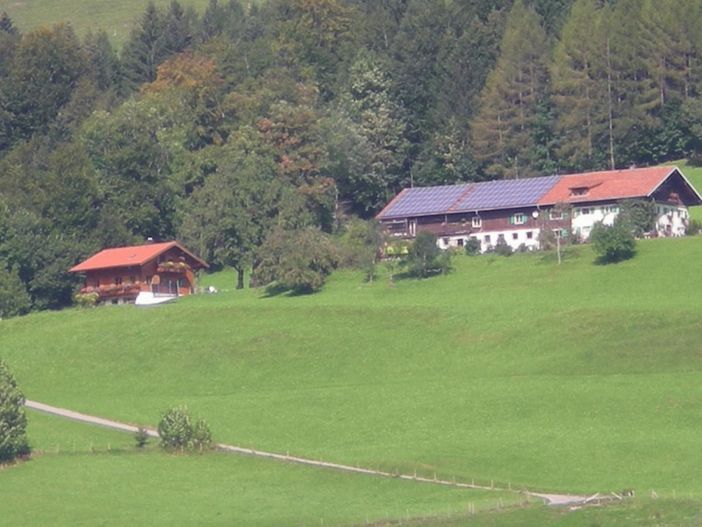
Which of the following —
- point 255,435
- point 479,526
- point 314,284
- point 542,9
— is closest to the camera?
point 479,526

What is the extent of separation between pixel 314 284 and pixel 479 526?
60805 mm

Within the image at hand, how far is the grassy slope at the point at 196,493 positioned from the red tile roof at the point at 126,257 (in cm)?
4799

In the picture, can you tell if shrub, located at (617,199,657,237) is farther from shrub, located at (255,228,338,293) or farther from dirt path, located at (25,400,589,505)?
dirt path, located at (25,400,589,505)

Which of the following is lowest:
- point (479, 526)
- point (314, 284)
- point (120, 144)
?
point (479, 526)

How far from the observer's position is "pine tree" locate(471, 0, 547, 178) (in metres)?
161

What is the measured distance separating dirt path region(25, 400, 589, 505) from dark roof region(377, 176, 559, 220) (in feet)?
146

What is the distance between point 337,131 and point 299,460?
243ft

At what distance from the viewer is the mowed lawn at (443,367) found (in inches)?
3489

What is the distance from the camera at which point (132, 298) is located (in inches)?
5664

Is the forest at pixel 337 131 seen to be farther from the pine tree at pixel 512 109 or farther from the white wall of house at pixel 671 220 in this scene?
the white wall of house at pixel 671 220

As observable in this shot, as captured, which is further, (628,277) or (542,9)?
(542,9)

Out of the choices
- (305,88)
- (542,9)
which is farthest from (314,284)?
(542,9)

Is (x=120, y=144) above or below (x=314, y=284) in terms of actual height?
above

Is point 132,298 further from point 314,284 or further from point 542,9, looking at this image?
point 542,9
